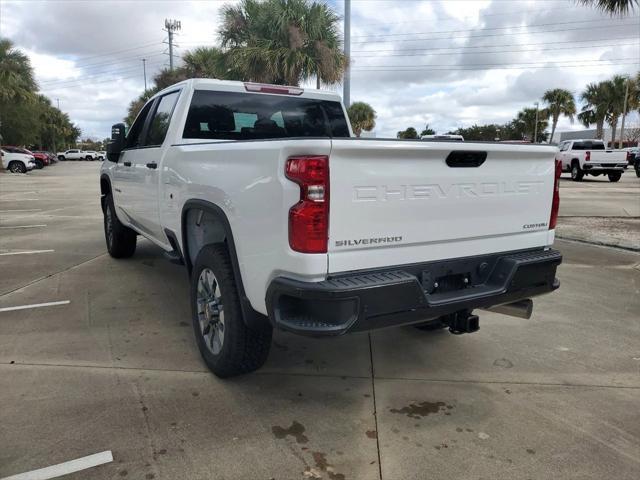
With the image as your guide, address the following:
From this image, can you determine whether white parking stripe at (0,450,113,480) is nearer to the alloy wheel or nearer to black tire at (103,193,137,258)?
the alloy wheel

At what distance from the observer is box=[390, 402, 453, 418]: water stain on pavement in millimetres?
3154

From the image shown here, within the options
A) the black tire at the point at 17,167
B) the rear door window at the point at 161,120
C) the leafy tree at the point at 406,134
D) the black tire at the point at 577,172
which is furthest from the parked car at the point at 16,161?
the rear door window at the point at 161,120

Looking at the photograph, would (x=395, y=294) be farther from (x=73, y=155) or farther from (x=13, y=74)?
(x=73, y=155)

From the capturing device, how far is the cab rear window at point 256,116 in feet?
14.9

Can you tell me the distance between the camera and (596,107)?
52906 mm

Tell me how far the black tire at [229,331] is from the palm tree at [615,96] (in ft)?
182

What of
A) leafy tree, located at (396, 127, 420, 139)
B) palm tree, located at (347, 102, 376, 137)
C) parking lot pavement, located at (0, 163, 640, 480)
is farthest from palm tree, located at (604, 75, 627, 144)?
parking lot pavement, located at (0, 163, 640, 480)

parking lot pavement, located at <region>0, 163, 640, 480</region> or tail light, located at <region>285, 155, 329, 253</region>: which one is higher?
tail light, located at <region>285, 155, 329, 253</region>

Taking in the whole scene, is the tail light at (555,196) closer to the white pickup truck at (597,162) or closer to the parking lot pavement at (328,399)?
the parking lot pavement at (328,399)

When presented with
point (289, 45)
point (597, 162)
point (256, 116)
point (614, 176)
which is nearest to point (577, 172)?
point (597, 162)

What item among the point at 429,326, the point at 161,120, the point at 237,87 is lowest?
the point at 429,326

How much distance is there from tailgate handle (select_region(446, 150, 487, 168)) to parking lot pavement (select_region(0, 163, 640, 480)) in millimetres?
1470

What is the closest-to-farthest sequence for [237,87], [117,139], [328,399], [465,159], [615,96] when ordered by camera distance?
[465,159]
[328,399]
[237,87]
[117,139]
[615,96]

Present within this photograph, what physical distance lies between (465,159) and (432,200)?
338 millimetres
